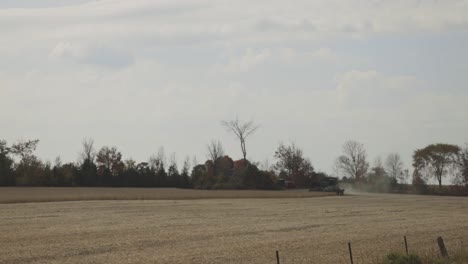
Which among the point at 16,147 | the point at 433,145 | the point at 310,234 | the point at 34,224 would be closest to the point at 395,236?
the point at 310,234

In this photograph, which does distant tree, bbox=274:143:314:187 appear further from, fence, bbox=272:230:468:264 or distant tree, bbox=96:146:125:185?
fence, bbox=272:230:468:264

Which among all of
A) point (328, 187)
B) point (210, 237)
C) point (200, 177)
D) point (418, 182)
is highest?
point (200, 177)

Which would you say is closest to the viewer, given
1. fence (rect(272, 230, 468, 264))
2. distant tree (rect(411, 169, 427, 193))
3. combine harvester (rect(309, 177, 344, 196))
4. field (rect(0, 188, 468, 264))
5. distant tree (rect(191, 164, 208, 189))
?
fence (rect(272, 230, 468, 264))

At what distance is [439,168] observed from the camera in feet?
450

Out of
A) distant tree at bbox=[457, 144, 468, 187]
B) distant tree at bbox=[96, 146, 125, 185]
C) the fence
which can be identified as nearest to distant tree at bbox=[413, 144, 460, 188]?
distant tree at bbox=[457, 144, 468, 187]

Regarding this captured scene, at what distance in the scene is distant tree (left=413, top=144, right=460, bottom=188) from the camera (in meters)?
136

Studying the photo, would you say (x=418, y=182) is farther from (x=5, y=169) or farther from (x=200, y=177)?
(x=5, y=169)

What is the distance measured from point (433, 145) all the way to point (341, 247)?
120326mm

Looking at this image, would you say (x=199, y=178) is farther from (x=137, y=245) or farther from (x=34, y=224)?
(x=137, y=245)

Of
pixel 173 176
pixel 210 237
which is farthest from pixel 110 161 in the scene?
pixel 210 237

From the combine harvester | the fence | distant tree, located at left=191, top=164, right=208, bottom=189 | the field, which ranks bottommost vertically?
the fence

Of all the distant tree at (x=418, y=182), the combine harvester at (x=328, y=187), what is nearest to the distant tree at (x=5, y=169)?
the combine harvester at (x=328, y=187)

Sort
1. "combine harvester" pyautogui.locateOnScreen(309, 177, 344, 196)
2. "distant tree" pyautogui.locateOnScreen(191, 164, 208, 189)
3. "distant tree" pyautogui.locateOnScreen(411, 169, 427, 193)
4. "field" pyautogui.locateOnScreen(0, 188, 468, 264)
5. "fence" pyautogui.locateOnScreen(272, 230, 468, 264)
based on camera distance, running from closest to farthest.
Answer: "fence" pyautogui.locateOnScreen(272, 230, 468, 264) < "field" pyautogui.locateOnScreen(0, 188, 468, 264) < "combine harvester" pyautogui.locateOnScreen(309, 177, 344, 196) < "distant tree" pyautogui.locateOnScreen(191, 164, 208, 189) < "distant tree" pyautogui.locateOnScreen(411, 169, 427, 193)

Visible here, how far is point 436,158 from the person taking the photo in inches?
5438
